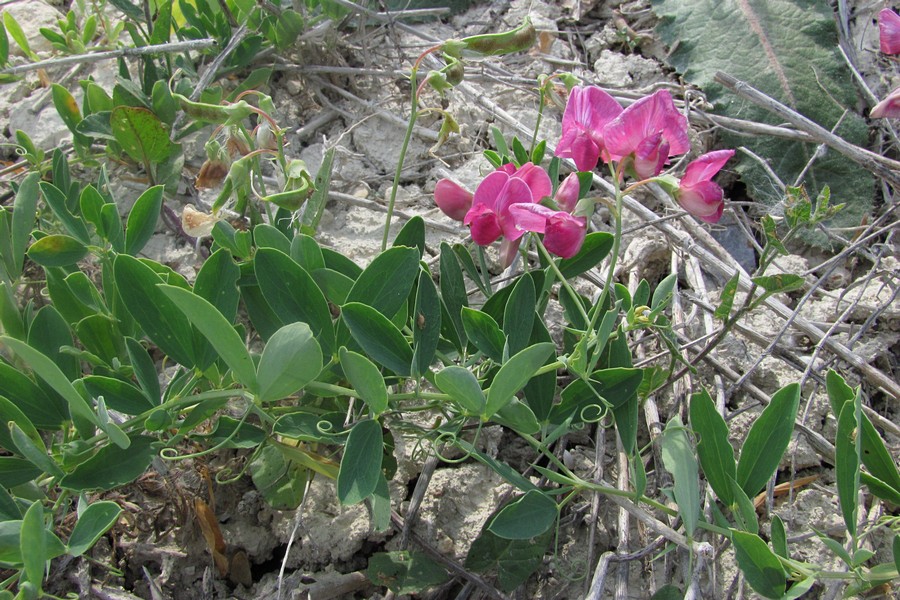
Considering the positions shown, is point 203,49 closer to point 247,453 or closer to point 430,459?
point 247,453

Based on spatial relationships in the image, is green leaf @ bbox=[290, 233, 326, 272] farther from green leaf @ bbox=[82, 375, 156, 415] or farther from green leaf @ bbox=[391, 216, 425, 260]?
green leaf @ bbox=[82, 375, 156, 415]

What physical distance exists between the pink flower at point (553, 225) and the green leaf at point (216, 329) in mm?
485

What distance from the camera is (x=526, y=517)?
122 centimetres

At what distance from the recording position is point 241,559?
62.7 inches

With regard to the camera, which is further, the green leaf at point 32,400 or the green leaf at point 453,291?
the green leaf at point 453,291

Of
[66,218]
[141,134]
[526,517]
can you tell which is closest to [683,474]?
[526,517]

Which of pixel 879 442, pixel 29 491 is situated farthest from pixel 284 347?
pixel 879 442

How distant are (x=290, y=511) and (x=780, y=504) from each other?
1.03 metres

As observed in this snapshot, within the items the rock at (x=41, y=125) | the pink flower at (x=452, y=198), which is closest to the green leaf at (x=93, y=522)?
the pink flower at (x=452, y=198)

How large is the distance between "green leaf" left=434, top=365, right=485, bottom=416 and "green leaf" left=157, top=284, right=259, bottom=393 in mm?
269

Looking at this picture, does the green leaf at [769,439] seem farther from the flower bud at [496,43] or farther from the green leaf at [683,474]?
the flower bud at [496,43]

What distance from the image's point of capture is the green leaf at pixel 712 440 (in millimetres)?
1213

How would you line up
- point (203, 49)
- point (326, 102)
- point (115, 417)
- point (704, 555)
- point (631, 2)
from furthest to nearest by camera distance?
point (631, 2)
point (326, 102)
point (203, 49)
point (115, 417)
point (704, 555)

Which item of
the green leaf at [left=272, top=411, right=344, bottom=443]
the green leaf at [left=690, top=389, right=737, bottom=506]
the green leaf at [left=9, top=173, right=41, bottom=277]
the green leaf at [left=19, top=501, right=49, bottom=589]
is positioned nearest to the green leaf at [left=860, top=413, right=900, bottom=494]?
the green leaf at [left=690, top=389, right=737, bottom=506]
